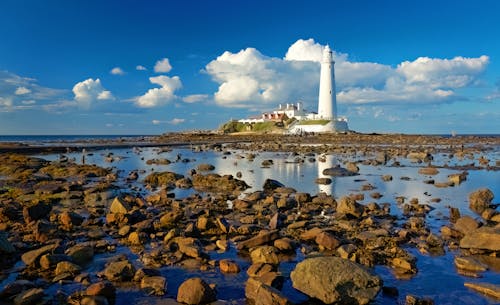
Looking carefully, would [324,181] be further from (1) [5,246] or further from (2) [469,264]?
(1) [5,246]

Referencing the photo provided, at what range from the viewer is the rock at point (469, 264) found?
30.8 ft

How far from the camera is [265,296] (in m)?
7.33

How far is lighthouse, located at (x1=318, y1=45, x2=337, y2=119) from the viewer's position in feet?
342

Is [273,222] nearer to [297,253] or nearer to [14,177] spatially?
[297,253]

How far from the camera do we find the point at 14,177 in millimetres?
27375

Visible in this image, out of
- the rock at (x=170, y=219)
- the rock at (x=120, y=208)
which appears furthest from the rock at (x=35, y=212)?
the rock at (x=170, y=219)

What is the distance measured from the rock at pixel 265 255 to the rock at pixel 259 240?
737 mm

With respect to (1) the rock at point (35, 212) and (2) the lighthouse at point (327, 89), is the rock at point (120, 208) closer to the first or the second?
(1) the rock at point (35, 212)

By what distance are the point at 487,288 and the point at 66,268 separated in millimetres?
8875

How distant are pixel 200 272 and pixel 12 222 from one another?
26.6 ft

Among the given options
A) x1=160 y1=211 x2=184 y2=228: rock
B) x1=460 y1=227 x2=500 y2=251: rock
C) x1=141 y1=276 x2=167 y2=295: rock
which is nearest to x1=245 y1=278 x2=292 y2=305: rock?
x1=141 y1=276 x2=167 y2=295: rock

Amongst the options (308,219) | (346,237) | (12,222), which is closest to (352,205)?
(308,219)

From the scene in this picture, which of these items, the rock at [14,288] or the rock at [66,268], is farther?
the rock at [66,268]

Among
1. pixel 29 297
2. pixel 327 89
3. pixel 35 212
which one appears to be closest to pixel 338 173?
pixel 35 212
